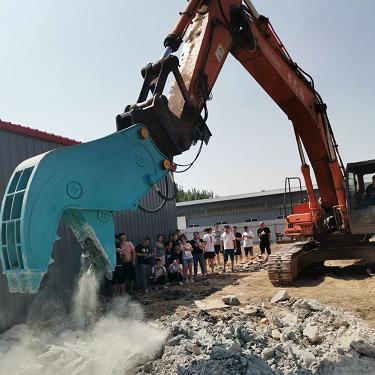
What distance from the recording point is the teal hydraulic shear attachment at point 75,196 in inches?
130

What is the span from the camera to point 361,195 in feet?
31.0

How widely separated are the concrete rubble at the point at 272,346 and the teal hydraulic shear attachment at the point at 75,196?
186cm

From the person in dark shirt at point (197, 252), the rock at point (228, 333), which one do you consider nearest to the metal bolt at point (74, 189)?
the rock at point (228, 333)

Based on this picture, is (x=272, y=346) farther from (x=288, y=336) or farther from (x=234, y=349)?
(x=234, y=349)

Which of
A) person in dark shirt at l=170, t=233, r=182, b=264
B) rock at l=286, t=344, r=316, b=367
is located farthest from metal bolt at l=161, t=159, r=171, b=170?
person in dark shirt at l=170, t=233, r=182, b=264

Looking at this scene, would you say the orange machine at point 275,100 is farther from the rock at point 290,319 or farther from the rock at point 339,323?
the rock at point 339,323

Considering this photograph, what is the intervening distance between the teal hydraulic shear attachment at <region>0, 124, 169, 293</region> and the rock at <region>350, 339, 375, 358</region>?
10.4ft

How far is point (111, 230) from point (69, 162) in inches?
27.8

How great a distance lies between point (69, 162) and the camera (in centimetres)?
365

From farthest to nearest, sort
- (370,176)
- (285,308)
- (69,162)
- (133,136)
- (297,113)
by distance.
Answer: (370,176) → (297,113) → (285,308) → (133,136) → (69,162)

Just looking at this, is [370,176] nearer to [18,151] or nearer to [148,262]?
[148,262]

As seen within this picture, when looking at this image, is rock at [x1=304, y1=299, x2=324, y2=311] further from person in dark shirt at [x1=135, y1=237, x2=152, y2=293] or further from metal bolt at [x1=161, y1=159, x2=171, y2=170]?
person in dark shirt at [x1=135, y1=237, x2=152, y2=293]

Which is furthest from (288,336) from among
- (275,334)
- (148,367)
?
(148,367)

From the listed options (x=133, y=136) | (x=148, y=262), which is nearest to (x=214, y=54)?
(x=133, y=136)
